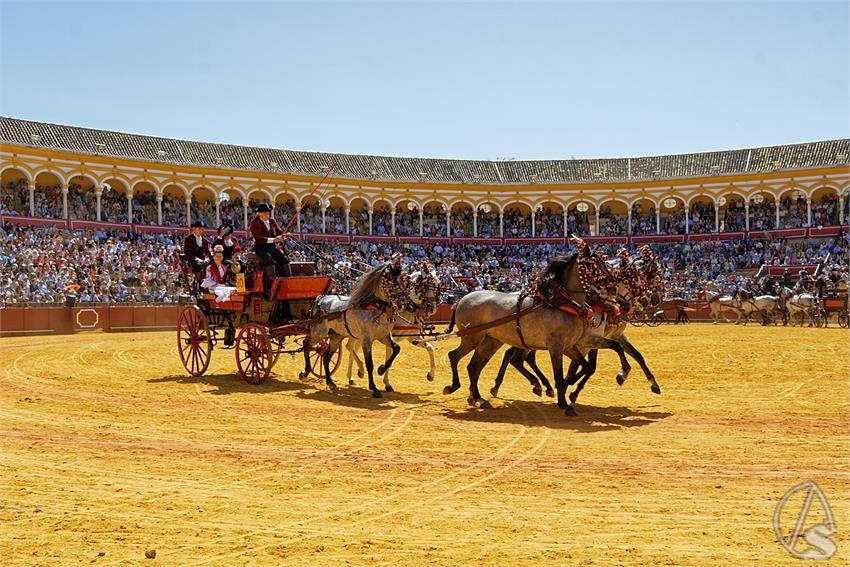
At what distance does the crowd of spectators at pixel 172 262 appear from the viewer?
110 feet

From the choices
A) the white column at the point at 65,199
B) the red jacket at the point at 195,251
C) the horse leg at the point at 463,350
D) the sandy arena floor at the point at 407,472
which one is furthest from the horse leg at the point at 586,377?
the white column at the point at 65,199

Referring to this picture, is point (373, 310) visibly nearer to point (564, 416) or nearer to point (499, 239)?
point (564, 416)

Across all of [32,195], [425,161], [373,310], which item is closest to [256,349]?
[373,310]

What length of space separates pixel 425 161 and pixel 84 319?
30.3 metres

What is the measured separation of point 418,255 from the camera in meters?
51.2

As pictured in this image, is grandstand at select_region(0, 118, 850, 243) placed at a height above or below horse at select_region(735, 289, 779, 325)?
above

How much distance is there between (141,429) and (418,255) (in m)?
41.7

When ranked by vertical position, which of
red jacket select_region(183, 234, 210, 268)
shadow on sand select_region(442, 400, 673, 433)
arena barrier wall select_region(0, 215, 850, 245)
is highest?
arena barrier wall select_region(0, 215, 850, 245)

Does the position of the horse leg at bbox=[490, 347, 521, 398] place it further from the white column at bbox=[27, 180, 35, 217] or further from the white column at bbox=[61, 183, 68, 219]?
the white column at bbox=[61, 183, 68, 219]

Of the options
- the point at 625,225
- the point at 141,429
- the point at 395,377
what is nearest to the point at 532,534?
the point at 141,429

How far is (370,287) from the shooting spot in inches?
508

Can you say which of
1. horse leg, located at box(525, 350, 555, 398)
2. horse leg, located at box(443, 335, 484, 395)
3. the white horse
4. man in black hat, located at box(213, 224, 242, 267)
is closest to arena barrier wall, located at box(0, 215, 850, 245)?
the white horse

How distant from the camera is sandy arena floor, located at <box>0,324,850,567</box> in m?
5.33

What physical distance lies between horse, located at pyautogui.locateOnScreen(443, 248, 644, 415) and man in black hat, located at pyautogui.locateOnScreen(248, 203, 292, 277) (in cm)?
354
